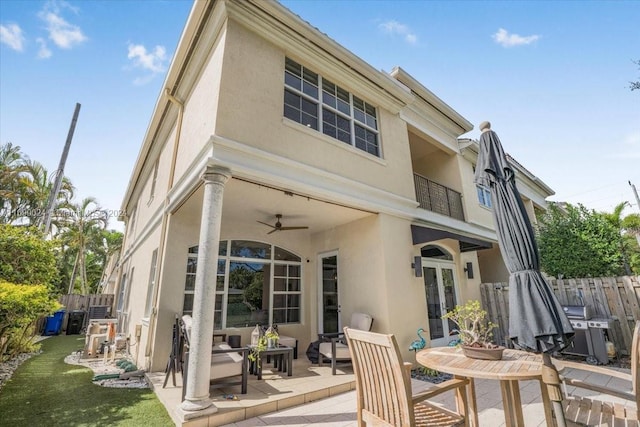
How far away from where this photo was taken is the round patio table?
2.46 meters

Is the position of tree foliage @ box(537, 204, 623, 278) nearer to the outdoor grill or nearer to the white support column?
the outdoor grill

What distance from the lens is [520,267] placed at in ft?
9.60

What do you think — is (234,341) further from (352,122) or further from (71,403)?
(352,122)

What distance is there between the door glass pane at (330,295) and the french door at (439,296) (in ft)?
8.01

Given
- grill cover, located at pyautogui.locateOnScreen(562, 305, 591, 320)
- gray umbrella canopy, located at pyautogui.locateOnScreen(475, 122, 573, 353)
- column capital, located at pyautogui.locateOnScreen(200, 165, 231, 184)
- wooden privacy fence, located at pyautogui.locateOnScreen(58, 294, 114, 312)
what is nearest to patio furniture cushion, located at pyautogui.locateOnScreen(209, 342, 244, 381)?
column capital, located at pyautogui.locateOnScreen(200, 165, 231, 184)

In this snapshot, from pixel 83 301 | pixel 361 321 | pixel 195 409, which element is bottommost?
pixel 195 409

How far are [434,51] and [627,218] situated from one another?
61.3 ft

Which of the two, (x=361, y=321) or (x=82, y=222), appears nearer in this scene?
(x=361, y=321)

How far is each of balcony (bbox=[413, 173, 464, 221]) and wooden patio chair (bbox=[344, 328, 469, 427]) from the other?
637 cm

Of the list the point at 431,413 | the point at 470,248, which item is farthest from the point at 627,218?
the point at 431,413

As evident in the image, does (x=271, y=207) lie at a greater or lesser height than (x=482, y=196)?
lesser

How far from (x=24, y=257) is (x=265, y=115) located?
677 cm

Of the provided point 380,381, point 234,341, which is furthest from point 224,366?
point 380,381

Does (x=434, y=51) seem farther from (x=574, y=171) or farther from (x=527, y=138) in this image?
(x=574, y=171)
